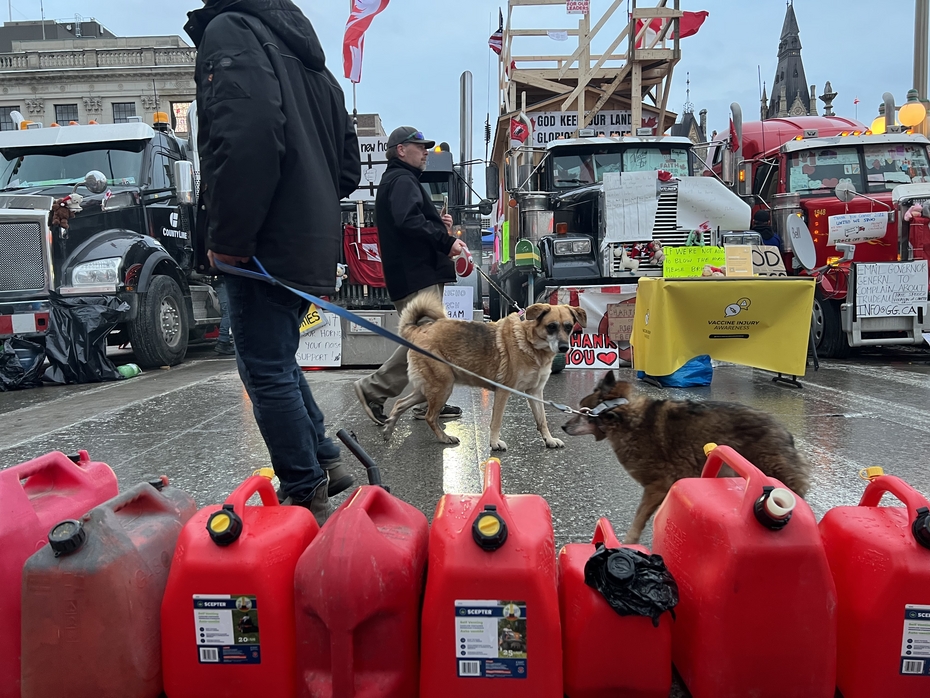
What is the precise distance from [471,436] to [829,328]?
19.6 ft

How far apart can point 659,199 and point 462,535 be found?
6572mm

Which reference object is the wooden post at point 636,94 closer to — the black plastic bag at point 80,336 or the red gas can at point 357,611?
the black plastic bag at point 80,336

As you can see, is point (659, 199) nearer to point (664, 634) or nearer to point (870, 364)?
point (870, 364)

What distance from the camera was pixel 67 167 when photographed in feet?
28.7

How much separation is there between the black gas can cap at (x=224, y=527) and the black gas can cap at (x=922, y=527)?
1619mm

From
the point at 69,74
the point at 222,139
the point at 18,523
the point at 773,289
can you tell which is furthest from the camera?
the point at 69,74

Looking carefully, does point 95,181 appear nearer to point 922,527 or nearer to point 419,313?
point 419,313

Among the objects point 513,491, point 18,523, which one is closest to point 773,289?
point 513,491

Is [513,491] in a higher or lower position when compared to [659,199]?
lower

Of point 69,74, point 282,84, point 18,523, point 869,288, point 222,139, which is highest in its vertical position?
point 69,74

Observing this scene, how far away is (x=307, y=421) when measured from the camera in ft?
8.03

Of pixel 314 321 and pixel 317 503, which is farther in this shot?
pixel 314 321

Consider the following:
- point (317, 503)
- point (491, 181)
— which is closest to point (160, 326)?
point (491, 181)

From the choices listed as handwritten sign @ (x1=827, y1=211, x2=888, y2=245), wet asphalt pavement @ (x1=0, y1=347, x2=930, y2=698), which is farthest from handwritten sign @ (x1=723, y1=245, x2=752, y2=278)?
handwritten sign @ (x1=827, y1=211, x2=888, y2=245)
